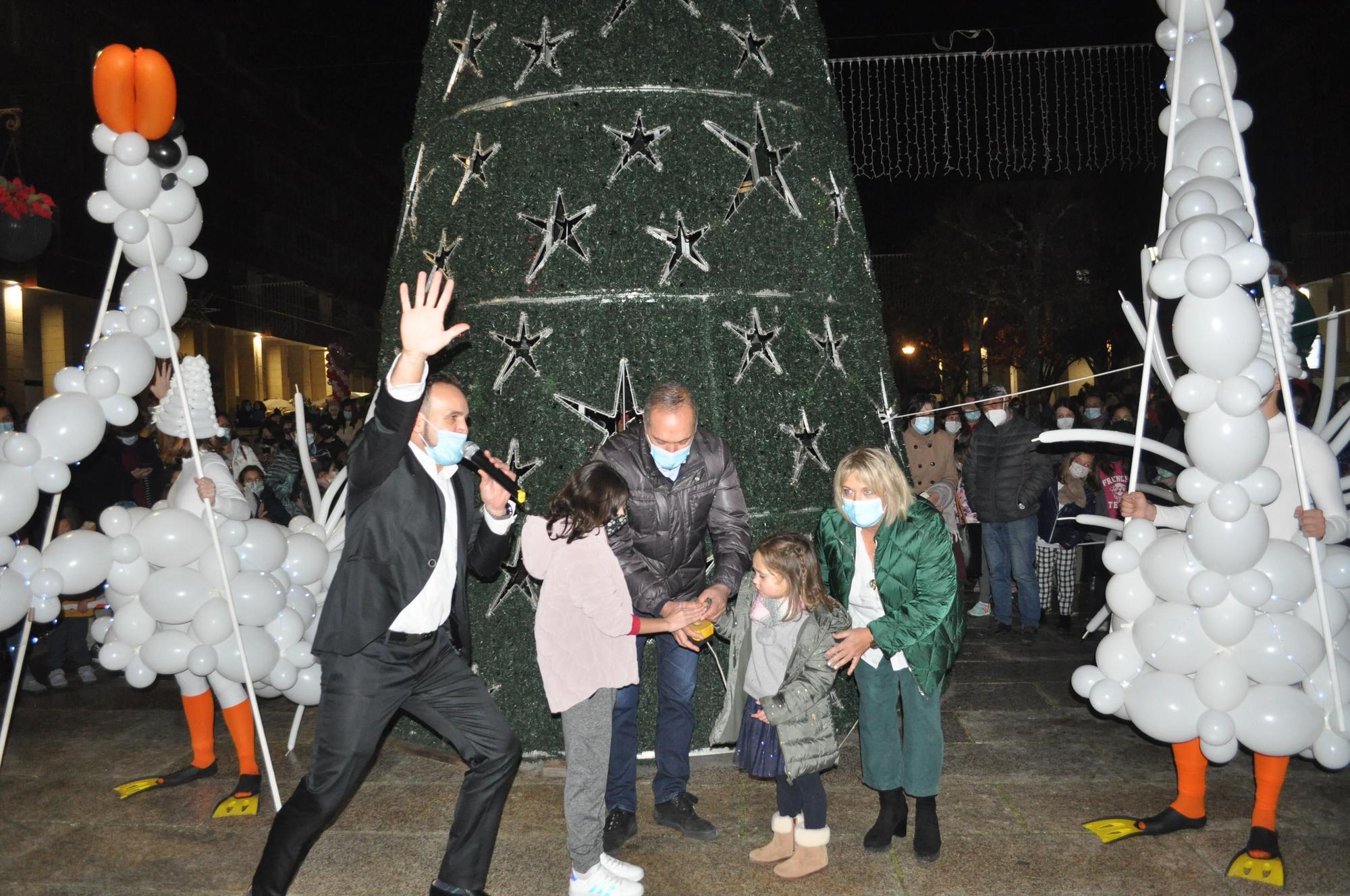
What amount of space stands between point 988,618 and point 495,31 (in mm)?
6685

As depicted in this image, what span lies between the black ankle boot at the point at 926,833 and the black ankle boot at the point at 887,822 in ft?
0.26

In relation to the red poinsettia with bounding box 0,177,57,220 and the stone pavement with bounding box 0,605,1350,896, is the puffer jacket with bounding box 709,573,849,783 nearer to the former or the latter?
the stone pavement with bounding box 0,605,1350,896

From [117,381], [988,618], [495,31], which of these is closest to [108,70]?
[117,381]

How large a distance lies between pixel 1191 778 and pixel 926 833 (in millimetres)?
1246

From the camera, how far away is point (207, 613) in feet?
17.1

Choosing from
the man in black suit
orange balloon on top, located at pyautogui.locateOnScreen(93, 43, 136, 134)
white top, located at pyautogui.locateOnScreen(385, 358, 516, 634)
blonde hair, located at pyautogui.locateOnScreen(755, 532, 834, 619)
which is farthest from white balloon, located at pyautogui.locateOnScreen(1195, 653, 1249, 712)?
orange balloon on top, located at pyautogui.locateOnScreen(93, 43, 136, 134)

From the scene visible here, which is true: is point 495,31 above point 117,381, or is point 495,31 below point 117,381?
above

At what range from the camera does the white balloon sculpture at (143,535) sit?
502 cm

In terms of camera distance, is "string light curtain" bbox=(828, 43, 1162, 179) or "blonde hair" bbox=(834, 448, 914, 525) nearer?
"blonde hair" bbox=(834, 448, 914, 525)

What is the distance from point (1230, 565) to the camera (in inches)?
169

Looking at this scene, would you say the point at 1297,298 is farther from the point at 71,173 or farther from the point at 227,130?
the point at 227,130

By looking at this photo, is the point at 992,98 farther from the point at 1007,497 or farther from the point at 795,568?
the point at 795,568

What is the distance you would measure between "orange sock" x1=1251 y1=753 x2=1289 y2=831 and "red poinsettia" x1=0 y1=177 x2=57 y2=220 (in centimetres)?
769

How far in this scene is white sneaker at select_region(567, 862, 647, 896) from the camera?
4.14 m
